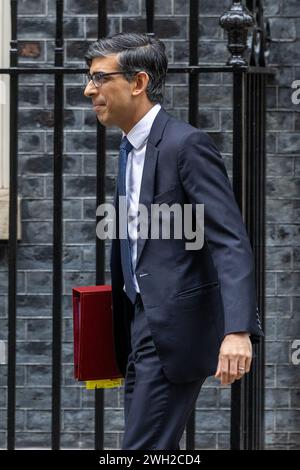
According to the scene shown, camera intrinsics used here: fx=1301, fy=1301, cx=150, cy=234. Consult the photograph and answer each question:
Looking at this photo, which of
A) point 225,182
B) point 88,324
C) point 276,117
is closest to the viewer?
point 225,182

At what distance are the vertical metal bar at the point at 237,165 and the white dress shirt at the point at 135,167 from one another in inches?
31.8

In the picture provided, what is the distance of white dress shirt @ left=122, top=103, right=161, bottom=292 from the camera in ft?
14.1

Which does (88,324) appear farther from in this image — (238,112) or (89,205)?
(89,205)

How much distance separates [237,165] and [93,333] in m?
1.00

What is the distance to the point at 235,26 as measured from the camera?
197 inches

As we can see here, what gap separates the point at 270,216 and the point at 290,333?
595mm

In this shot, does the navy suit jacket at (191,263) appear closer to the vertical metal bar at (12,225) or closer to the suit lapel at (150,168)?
the suit lapel at (150,168)

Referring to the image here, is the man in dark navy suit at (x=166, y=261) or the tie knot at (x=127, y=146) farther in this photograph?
the tie knot at (x=127, y=146)

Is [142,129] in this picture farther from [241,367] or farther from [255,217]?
[255,217]

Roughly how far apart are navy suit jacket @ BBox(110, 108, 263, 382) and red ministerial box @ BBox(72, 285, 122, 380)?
1.17 ft

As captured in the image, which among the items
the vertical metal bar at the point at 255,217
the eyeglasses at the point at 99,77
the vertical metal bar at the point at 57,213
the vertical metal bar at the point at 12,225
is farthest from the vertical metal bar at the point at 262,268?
the eyeglasses at the point at 99,77

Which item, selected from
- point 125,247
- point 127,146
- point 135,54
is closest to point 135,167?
point 127,146

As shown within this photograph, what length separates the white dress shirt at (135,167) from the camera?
14.1 feet
